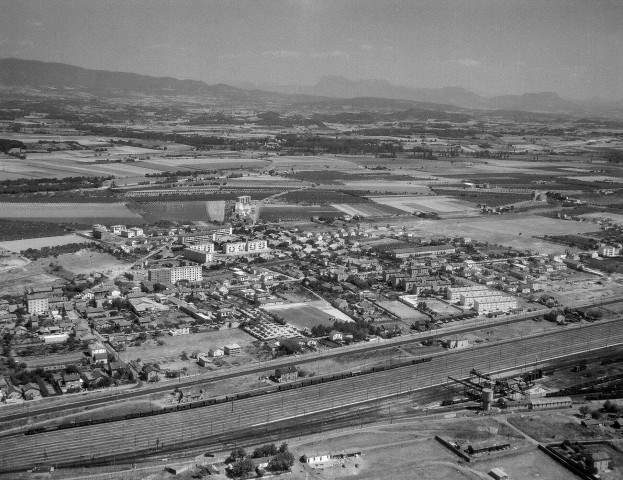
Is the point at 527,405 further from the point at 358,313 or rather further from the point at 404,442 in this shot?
the point at 358,313

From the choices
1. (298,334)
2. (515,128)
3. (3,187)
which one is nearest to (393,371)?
(298,334)

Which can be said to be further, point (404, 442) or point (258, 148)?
point (258, 148)

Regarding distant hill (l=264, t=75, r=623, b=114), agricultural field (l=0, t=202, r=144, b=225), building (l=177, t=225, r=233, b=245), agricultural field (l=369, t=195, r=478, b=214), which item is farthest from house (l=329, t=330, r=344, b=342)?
distant hill (l=264, t=75, r=623, b=114)

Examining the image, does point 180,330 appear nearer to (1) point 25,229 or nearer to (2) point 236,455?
(2) point 236,455

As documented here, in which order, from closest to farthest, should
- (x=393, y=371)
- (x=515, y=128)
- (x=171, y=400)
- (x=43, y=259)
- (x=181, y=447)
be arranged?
(x=181, y=447), (x=171, y=400), (x=393, y=371), (x=43, y=259), (x=515, y=128)

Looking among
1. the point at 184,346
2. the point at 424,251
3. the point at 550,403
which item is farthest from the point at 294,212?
the point at 550,403

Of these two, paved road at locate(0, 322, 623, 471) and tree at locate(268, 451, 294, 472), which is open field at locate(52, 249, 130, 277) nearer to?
paved road at locate(0, 322, 623, 471)

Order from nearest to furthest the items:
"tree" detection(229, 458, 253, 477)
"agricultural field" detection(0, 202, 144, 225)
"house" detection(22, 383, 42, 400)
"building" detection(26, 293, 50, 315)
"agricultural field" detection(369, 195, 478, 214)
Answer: "tree" detection(229, 458, 253, 477) < "house" detection(22, 383, 42, 400) < "building" detection(26, 293, 50, 315) < "agricultural field" detection(0, 202, 144, 225) < "agricultural field" detection(369, 195, 478, 214)

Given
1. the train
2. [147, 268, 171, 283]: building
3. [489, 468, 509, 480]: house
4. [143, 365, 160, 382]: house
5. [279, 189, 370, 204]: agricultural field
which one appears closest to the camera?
[489, 468, 509, 480]: house

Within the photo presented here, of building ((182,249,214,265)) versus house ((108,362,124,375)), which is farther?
building ((182,249,214,265))
